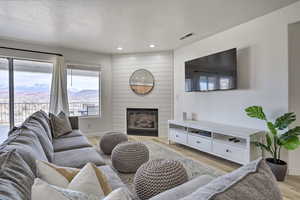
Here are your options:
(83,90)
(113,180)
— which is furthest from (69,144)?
(83,90)

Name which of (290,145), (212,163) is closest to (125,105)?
(212,163)

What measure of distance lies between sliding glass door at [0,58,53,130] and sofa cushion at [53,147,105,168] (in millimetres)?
2958

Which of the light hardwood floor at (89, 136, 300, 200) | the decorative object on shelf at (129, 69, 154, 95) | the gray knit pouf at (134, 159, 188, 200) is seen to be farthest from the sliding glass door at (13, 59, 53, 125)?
the gray knit pouf at (134, 159, 188, 200)

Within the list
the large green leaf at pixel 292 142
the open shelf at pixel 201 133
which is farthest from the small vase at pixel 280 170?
the open shelf at pixel 201 133

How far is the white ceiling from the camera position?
2.51 meters

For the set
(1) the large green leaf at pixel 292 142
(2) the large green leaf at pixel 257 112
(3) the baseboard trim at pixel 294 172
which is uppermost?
(2) the large green leaf at pixel 257 112

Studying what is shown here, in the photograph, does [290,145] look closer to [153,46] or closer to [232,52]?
[232,52]

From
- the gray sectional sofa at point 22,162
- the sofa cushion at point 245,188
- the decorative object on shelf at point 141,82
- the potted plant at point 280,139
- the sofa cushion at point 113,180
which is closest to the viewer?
the sofa cushion at point 245,188

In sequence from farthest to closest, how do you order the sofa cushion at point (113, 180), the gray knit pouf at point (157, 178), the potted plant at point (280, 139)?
the potted plant at point (280, 139) → the gray knit pouf at point (157, 178) → the sofa cushion at point (113, 180)

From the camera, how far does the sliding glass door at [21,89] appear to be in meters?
4.07

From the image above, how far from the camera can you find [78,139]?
113 inches

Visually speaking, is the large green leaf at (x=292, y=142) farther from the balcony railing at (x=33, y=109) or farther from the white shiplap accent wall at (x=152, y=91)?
the balcony railing at (x=33, y=109)

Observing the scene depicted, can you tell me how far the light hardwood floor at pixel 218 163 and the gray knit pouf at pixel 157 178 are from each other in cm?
136

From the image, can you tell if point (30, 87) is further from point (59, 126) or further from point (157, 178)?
point (157, 178)
